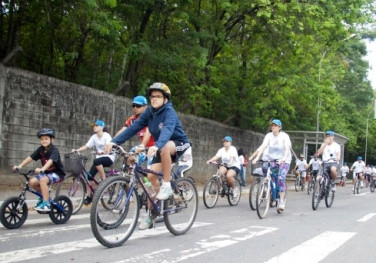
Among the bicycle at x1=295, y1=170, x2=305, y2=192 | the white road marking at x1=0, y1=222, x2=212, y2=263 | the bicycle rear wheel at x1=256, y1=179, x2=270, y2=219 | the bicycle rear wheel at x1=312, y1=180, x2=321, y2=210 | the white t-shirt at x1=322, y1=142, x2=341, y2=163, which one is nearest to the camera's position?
the white road marking at x1=0, y1=222, x2=212, y2=263

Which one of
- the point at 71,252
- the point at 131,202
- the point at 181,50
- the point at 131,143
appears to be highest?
the point at 181,50

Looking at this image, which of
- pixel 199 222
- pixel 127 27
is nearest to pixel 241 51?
pixel 127 27

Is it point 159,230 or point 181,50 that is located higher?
point 181,50

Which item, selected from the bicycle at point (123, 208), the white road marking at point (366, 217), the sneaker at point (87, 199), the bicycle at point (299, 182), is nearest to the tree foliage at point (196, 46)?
the bicycle at point (299, 182)

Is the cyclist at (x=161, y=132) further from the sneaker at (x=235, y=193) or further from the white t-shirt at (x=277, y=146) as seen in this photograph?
the sneaker at (x=235, y=193)

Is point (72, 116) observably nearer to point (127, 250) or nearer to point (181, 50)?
point (181, 50)

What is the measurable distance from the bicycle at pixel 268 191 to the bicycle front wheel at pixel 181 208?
2.56m

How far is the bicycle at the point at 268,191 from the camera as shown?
32.0 ft

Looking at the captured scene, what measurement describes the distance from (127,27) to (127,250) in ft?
39.5

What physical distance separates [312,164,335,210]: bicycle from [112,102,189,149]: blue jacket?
641cm

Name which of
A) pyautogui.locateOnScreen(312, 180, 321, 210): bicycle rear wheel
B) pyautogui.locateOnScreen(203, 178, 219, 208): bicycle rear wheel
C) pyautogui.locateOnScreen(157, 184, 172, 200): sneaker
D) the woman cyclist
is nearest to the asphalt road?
pyautogui.locateOnScreen(157, 184, 172, 200): sneaker

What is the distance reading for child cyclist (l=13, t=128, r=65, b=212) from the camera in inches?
300

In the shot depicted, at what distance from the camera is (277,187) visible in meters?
10.7

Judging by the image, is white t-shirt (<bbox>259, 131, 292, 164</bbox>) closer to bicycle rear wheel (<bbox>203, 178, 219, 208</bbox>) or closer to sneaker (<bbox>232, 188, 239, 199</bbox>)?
bicycle rear wheel (<bbox>203, 178, 219, 208</bbox>)
